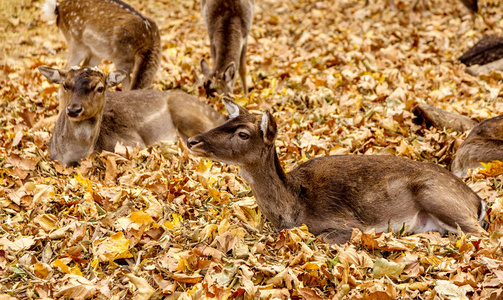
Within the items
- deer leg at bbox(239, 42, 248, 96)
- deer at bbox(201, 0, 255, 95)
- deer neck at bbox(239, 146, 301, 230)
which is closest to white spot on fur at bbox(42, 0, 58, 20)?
deer at bbox(201, 0, 255, 95)

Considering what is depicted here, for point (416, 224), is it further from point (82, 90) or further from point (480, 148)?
point (82, 90)

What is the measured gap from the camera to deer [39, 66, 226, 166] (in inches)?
195

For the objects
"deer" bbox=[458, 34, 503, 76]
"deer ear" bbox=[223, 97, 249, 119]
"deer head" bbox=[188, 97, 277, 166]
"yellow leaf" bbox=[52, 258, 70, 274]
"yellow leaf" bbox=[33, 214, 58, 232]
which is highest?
"deer ear" bbox=[223, 97, 249, 119]

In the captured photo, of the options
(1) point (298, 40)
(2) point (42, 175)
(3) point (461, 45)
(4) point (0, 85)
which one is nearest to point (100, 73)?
(2) point (42, 175)

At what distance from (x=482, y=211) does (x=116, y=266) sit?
2520 millimetres

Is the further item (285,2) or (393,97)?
(285,2)

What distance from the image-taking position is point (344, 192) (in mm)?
3814

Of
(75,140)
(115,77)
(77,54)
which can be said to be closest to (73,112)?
(75,140)

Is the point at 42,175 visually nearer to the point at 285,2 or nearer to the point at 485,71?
the point at 485,71

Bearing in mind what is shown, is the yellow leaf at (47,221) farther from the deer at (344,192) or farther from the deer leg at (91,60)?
the deer leg at (91,60)

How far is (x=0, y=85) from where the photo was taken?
718 centimetres

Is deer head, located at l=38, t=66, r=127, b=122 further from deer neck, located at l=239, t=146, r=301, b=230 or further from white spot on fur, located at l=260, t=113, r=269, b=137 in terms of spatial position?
white spot on fur, located at l=260, t=113, r=269, b=137

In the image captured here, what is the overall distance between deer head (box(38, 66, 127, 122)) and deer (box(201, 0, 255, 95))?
7.08 ft

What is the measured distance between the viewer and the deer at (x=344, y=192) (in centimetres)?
362
